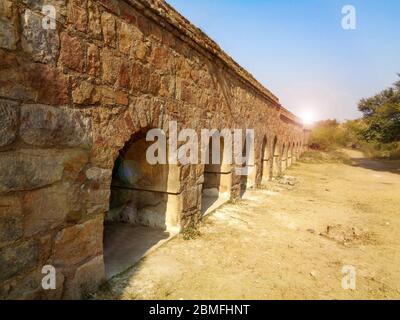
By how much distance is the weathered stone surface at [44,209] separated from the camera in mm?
2102

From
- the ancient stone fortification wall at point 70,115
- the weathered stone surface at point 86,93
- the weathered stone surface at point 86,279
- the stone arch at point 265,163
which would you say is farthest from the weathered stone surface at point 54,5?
the stone arch at point 265,163

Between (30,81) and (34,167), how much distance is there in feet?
2.00

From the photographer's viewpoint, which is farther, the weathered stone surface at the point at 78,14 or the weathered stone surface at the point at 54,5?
the weathered stone surface at the point at 78,14

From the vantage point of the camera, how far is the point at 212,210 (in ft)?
19.0

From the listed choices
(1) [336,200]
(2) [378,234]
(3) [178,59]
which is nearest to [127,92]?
(3) [178,59]

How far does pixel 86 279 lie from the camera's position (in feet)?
8.76

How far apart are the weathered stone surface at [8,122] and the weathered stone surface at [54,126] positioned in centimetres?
6

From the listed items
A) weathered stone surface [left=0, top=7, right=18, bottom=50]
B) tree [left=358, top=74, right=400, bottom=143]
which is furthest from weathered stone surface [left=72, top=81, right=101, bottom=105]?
tree [left=358, top=74, right=400, bottom=143]

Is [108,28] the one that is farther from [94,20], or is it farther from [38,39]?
[38,39]

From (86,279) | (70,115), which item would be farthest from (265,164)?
(70,115)

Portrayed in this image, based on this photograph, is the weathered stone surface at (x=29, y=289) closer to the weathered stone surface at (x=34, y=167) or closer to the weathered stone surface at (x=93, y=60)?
the weathered stone surface at (x=34, y=167)

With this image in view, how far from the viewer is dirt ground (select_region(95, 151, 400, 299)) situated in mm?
3012

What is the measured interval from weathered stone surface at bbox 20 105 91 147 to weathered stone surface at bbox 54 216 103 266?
725 millimetres
